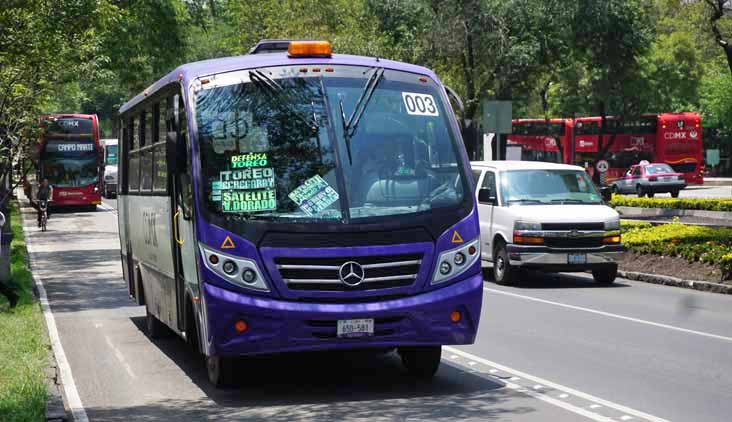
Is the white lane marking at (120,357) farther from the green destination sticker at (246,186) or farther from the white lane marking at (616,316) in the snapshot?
the white lane marking at (616,316)

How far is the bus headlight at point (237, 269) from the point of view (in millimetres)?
9617

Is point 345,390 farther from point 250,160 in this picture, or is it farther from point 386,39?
point 386,39

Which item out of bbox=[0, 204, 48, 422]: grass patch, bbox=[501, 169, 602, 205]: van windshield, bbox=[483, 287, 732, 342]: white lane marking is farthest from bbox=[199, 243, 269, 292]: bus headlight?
bbox=[501, 169, 602, 205]: van windshield

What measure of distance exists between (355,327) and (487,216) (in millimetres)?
11440

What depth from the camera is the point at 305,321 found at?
959 cm

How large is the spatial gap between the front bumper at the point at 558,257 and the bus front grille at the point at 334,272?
395 inches

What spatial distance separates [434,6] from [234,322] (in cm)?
3286

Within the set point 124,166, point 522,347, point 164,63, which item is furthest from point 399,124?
point 164,63

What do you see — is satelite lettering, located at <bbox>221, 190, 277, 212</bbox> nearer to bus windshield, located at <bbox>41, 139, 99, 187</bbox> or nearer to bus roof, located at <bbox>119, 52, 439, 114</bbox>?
bus roof, located at <bbox>119, 52, 439, 114</bbox>

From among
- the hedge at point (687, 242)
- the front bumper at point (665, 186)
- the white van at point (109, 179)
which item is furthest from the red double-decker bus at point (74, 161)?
the hedge at point (687, 242)

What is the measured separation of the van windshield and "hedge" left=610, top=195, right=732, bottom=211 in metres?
16.6

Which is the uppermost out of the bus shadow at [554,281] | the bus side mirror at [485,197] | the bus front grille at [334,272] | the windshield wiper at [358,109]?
the windshield wiper at [358,109]

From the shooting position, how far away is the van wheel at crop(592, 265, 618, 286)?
20156 millimetres

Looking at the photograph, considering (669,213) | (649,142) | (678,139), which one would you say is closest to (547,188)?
(669,213)
